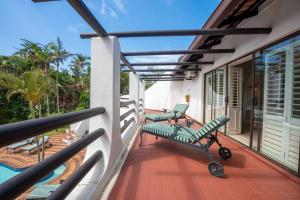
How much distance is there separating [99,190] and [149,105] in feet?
56.0

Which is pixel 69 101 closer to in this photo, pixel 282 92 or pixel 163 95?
pixel 163 95

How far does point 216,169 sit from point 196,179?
0.37m

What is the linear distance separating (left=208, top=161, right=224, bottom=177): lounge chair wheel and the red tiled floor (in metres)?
0.07

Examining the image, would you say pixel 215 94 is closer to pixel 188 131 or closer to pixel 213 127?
pixel 188 131

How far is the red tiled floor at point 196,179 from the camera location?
7.63 ft

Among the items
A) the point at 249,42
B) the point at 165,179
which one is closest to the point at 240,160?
the point at 165,179

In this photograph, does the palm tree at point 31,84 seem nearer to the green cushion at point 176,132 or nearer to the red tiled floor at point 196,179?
the green cushion at point 176,132

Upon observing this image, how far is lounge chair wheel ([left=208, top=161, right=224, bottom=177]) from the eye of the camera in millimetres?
2829

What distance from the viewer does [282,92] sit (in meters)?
3.28

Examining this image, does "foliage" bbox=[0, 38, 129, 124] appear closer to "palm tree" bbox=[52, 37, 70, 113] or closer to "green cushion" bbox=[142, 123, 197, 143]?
"palm tree" bbox=[52, 37, 70, 113]

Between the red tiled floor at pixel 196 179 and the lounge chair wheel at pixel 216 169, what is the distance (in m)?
0.07

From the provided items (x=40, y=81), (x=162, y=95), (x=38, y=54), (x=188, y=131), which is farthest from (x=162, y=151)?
(x=38, y=54)

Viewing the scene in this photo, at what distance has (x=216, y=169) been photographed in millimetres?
2887

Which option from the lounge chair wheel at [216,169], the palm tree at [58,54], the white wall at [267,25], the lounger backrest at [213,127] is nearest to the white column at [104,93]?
the lounge chair wheel at [216,169]
